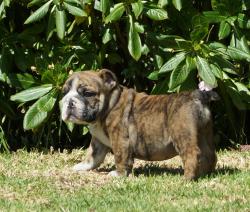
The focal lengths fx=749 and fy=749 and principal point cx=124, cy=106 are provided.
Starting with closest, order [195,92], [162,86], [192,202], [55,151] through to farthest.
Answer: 1. [192,202]
2. [195,92]
3. [162,86]
4. [55,151]

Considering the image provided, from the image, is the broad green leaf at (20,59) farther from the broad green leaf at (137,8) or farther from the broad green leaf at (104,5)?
the broad green leaf at (137,8)

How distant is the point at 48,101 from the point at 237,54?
212 cm

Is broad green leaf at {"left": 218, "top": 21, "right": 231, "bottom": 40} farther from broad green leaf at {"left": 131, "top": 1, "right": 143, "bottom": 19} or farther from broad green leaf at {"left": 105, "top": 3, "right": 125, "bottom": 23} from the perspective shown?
broad green leaf at {"left": 105, "top": 3, "right": 125, "bottom": 23}

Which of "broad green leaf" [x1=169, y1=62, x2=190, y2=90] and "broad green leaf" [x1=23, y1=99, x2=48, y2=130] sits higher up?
"broad green leaf" [x1=169, y1=62, x2=190, y2=90]

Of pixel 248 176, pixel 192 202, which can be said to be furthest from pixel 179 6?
pixel 192 202

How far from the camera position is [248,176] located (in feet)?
22.8

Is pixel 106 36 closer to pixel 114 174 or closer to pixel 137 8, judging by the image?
pixel 137 8

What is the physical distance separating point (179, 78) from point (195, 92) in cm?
88

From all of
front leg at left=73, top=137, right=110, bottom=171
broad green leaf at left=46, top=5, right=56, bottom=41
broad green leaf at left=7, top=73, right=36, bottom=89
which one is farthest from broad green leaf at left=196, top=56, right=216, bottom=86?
broad green leaf at left=7, top=73, right=36, bottom=89

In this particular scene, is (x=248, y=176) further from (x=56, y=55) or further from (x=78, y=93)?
(x=56, y=55)

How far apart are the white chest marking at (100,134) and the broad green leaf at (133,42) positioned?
102cm

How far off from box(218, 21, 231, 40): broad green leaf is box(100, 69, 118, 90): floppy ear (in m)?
1.40

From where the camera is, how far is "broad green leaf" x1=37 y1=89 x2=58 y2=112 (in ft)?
26.8

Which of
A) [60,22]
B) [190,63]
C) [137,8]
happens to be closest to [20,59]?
[60,22]
